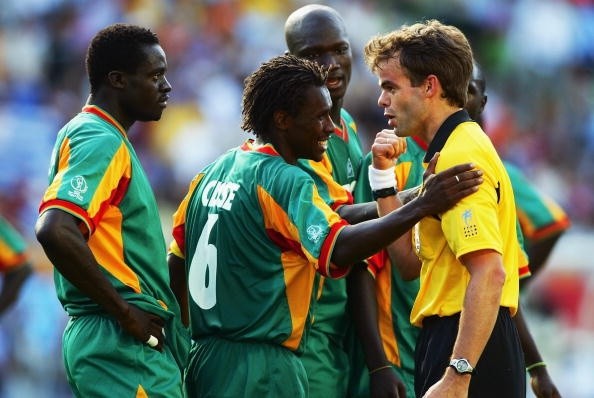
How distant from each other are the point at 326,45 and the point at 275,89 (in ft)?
4.45

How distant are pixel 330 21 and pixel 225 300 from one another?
2.14 metres

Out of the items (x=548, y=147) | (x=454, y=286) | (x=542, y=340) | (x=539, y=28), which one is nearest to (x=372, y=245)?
(x=454, y=286)

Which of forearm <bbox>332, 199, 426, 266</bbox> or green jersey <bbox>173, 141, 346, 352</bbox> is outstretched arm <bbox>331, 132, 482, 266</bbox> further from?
green jersey <bbox>173, 141, 346, 352</bbox>

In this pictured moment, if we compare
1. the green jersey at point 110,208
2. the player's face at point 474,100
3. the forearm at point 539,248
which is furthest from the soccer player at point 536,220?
the green jersey at point 110,208

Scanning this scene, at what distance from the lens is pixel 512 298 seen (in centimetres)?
518

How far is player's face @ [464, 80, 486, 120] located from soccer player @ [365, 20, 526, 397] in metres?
1.68

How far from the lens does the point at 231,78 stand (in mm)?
15609

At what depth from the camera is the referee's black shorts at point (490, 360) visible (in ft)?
16.7

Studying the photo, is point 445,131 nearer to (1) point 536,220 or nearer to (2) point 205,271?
(2) point 205,271

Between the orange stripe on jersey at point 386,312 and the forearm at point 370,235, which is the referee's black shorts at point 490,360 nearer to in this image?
the forearm at point 370,235

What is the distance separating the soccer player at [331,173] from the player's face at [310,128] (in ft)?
1.72

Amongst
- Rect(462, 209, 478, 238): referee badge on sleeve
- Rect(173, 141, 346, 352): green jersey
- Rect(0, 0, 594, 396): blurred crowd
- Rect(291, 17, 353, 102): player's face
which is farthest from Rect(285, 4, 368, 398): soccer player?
Rect(0, 0, 594, 396): blurred crowd

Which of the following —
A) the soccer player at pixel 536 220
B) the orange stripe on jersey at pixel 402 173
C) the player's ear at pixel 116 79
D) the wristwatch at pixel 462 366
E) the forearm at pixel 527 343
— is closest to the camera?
the wristwatch at pixel 462 366

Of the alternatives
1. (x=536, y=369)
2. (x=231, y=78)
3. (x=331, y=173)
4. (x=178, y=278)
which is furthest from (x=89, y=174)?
(x=231, y=78)
